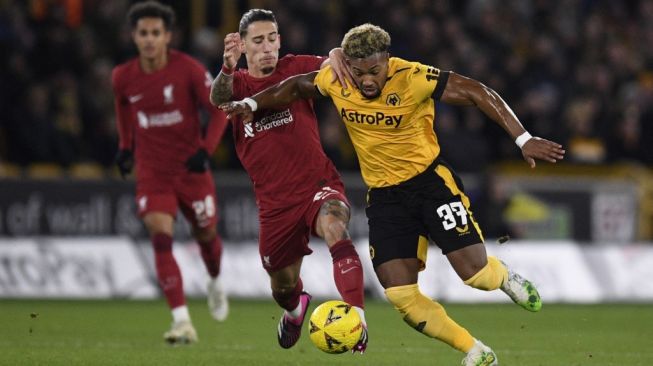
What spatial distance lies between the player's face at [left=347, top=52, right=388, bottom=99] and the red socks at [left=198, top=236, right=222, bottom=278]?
165 inches

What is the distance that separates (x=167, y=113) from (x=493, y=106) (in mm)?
4180

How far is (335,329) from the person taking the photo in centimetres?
798

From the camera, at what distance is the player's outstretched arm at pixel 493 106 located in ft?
26.2

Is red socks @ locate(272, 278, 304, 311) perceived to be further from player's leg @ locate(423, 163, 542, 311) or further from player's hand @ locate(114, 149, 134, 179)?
player's hand @ locate(114, 149, 134, 179)

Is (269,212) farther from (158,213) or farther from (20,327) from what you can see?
(20,327)

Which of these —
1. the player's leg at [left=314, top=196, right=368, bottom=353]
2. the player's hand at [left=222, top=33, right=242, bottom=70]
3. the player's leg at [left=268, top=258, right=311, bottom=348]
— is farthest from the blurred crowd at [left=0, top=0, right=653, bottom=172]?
the player's leg at [left=314, top=196, right=368, bottom=353]

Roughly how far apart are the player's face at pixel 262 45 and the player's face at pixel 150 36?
2409mm

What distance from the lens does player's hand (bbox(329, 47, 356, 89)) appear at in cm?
852

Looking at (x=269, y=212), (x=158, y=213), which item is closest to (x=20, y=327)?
(x=158, y=213)

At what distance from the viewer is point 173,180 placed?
11633 millimetres

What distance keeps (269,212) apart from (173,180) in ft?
7.73

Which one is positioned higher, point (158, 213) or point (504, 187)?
point (158, 213)

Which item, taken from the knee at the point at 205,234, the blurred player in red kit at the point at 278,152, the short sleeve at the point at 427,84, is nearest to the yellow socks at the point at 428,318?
the blurred player in red kit at the point at 278,152

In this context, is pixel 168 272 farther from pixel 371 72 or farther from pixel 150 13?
pixel 371 72
